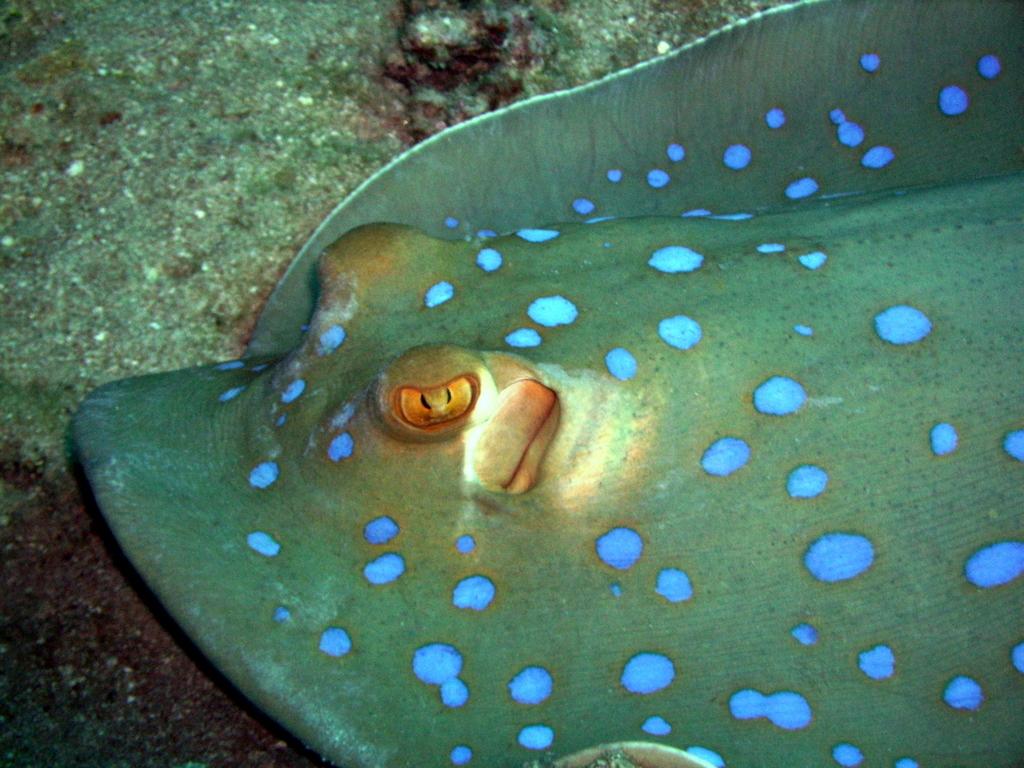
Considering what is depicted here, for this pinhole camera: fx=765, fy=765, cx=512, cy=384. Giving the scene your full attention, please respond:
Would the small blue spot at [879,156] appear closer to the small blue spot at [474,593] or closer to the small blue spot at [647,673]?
the small blue spot at [647,673]

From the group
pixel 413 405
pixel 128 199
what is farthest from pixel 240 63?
pixel 413 405

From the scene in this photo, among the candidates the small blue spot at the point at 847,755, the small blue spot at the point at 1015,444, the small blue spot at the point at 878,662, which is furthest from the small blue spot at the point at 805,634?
the small blue spot at the point at 1015,444

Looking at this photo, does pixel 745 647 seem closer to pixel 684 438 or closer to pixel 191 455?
pixel 684 438

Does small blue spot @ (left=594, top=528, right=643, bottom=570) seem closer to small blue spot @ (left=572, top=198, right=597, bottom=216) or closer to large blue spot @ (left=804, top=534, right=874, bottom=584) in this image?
large blue spot @ (left=804, top=534, right=874, bottom=584)

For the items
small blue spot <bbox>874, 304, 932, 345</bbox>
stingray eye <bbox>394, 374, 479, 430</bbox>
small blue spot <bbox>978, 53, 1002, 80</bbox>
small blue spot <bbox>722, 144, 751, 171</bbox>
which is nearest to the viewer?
stingray eye <bbox>394, 374, 479, 430</bbox>

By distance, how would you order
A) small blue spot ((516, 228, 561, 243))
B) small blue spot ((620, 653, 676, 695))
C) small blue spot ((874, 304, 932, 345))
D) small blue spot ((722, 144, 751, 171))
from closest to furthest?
1. small blue spot ((620, 653, 676, 695))
2. small blue spot ((874, 304, 932, 345))
3. small blue spot ((516, 228, 561, 243))
4. small blue spot ((722, 144, 751, 171))

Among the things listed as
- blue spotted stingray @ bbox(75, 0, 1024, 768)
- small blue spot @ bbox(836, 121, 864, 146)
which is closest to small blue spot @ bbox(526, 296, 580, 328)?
blue spotted stingray @ bbox(75, 0, 1024, 768)
